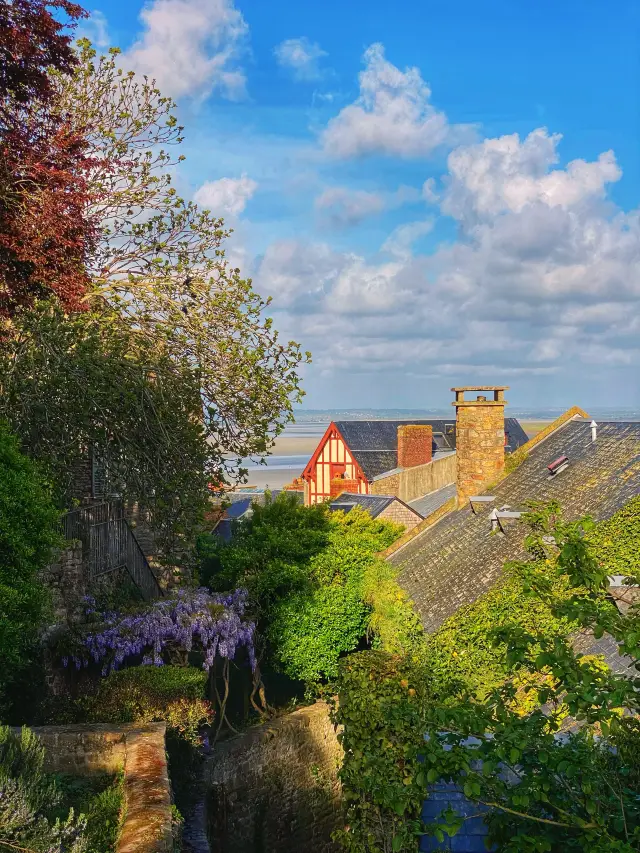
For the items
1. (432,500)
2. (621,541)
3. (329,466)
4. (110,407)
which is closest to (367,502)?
(432,500)

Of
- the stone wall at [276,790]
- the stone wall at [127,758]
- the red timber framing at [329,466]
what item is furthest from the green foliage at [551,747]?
the red timber framing at [329,466]

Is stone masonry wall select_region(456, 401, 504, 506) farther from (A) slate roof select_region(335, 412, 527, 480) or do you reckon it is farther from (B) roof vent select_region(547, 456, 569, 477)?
(A) slate roof select_region(335, 412, 527, 480)

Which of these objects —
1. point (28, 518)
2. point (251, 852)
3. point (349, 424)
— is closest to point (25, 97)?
point (28, 518)

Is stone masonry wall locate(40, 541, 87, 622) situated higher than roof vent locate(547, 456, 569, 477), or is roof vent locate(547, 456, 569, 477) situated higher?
roof vent locate(547, 456, 569, 477)

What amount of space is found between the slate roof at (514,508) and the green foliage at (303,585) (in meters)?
1.52

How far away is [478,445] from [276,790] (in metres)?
11.6

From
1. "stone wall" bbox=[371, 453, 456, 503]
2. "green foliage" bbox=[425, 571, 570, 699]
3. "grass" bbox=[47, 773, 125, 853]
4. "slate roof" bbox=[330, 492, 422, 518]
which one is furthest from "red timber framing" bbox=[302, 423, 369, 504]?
"grass" bbox=[47, 773, 125, 853]

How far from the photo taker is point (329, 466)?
4728cm

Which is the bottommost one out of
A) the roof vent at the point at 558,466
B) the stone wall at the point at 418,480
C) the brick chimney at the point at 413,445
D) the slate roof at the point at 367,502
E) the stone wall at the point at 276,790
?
the stone wall at the point at 276,790

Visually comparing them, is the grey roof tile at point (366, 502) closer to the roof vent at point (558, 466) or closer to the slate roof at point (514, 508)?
the slate roof at point (514, 508)

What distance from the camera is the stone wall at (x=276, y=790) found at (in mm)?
13500

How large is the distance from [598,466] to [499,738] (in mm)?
13642

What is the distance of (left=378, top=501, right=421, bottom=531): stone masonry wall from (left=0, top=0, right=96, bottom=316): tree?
19702 mm

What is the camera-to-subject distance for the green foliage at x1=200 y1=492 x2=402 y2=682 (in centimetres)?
1997
